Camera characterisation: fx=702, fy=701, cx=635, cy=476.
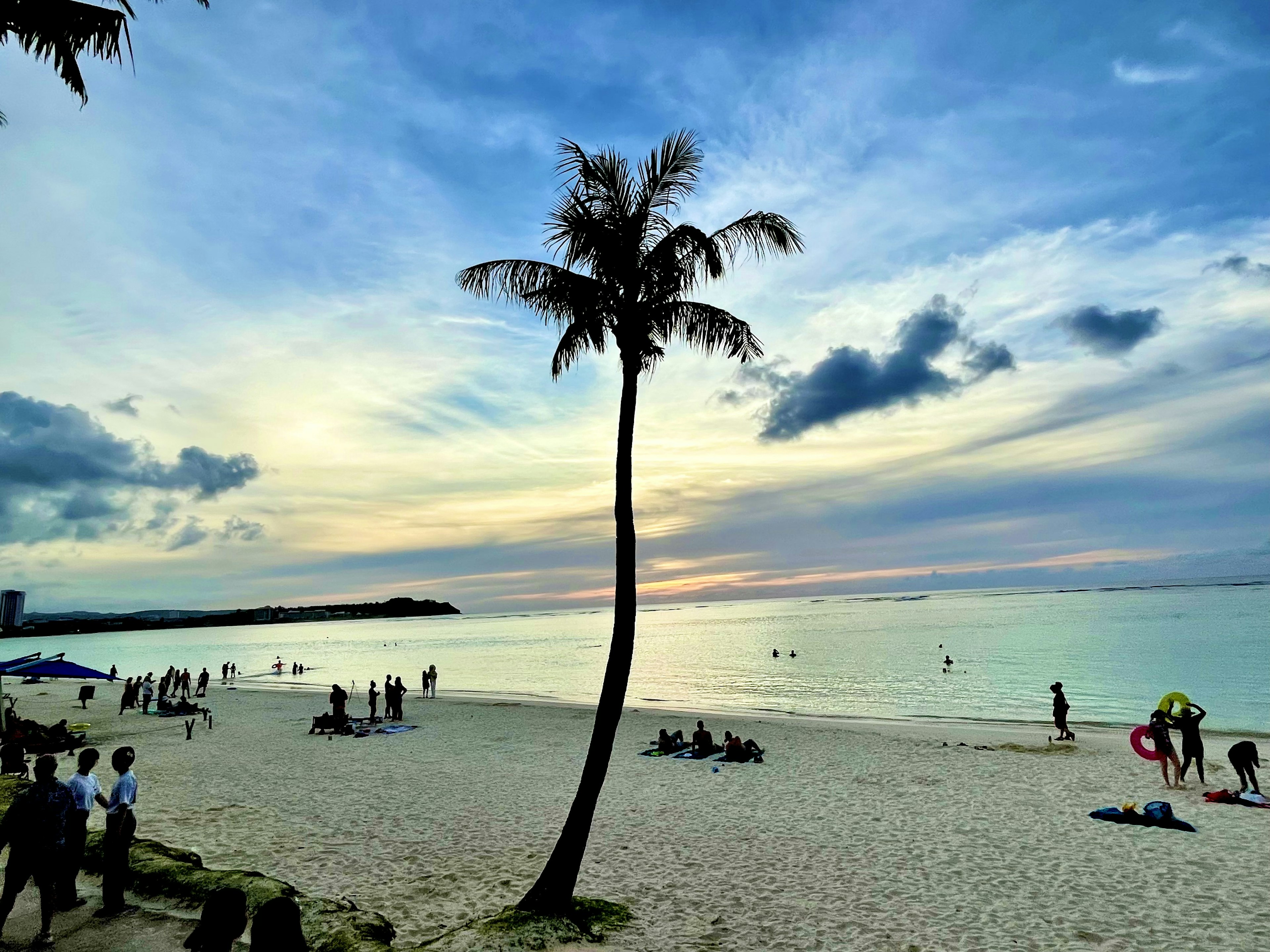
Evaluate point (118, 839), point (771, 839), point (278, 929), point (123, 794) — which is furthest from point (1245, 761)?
point (123, 794)

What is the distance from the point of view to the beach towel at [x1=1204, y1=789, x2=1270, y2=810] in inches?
525

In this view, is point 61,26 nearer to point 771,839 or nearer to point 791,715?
point 771,839

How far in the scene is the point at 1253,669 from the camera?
41969mm

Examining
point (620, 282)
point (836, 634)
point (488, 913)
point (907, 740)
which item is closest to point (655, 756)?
point (907, 740)

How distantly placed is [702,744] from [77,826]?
50.8 ft

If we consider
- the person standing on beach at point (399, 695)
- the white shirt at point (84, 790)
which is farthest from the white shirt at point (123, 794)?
the person standing on beach at point (399, 695)

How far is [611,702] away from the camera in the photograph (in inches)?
323

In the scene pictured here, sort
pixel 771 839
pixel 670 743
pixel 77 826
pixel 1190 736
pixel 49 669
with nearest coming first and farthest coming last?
pixel 77 826 < pixel 771 839 < pixel 1190 736 < pixel 49 669 < pixel 670 743

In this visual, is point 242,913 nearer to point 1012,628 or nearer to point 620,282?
point 620,282

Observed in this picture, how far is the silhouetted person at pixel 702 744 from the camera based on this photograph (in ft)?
65.7

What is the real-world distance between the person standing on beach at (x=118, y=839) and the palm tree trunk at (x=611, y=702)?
4.40m

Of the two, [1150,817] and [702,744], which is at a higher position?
[1150,817]

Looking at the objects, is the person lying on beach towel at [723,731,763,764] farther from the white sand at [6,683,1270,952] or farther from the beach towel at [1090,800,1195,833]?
the beach towel at [1090,800,1195,833]

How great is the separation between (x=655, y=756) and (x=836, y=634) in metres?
88.2
